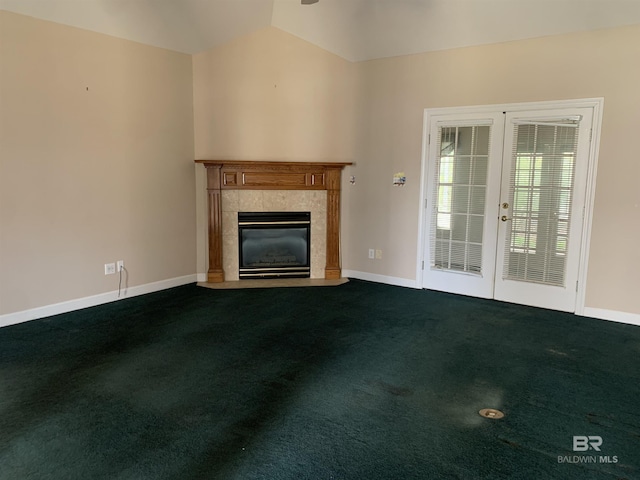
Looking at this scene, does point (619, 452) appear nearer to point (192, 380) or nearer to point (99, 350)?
point (192, 380)

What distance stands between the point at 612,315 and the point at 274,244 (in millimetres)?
3860

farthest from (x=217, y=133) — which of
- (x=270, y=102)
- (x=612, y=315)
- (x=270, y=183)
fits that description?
(x=612, y=315)

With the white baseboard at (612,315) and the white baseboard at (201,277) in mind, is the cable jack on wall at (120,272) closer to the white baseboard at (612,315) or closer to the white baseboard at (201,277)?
the white baseboard at (201,277)

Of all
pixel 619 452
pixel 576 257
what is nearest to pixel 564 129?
pixel 576 257

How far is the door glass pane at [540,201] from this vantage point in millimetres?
4484

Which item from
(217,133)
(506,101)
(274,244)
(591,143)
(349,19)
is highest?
(349,19)

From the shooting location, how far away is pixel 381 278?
19.0 feet

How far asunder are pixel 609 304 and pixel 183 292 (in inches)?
178

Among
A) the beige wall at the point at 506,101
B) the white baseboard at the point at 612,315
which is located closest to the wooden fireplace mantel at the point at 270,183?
the beige wall at the point at 506,101

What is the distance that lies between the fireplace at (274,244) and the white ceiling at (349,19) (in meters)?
2.17

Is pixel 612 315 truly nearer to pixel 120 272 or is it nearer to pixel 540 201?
pixel 540 201

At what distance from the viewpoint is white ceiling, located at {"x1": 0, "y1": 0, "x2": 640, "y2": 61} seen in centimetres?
404

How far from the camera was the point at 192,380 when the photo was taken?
2984 mm

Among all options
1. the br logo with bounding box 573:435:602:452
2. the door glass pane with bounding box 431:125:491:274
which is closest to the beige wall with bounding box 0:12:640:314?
the door glass pane with bounding box 431:125:491:274
